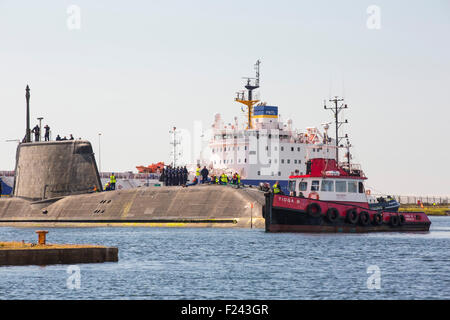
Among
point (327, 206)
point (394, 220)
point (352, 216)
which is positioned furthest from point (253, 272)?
point (394, 220)

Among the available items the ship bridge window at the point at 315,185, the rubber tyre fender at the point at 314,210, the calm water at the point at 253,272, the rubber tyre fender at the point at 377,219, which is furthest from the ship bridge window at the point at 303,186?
the calm water at the point at 253,272

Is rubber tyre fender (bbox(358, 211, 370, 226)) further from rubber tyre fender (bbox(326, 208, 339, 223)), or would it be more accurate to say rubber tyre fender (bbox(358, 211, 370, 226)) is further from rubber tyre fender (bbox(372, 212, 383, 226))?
rubber tyre fender (bbox(326, 208, 339, 223))

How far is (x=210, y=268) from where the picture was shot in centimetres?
3488

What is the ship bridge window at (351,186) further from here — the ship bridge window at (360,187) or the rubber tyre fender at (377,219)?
the rubber tyre fender at (377,219)

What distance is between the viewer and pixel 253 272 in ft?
109

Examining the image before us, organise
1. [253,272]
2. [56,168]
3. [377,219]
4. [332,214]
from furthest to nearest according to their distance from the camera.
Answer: [56,168], [377,219], [332,214], [253,272]

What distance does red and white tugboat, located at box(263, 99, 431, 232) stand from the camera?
174ft

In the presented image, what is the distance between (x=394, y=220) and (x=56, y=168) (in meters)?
31.2

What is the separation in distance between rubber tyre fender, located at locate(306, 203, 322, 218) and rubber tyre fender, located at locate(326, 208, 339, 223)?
0.64 m

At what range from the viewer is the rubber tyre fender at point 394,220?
5747cm

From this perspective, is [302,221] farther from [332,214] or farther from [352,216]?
[352,216]

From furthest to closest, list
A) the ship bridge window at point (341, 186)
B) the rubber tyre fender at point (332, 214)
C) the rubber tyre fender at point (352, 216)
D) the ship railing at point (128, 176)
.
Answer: the ship railing at point (128, 176) → the ship bridge window at point (341, 186) → the rubber tyre fender at point (352, 216) → the rubber tyre fender at point (332, 214)

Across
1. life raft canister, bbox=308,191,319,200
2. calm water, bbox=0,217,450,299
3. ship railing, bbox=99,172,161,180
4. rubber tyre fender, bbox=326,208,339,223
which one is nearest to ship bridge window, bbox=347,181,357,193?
life raft canister, bbox=308,191,319,200
